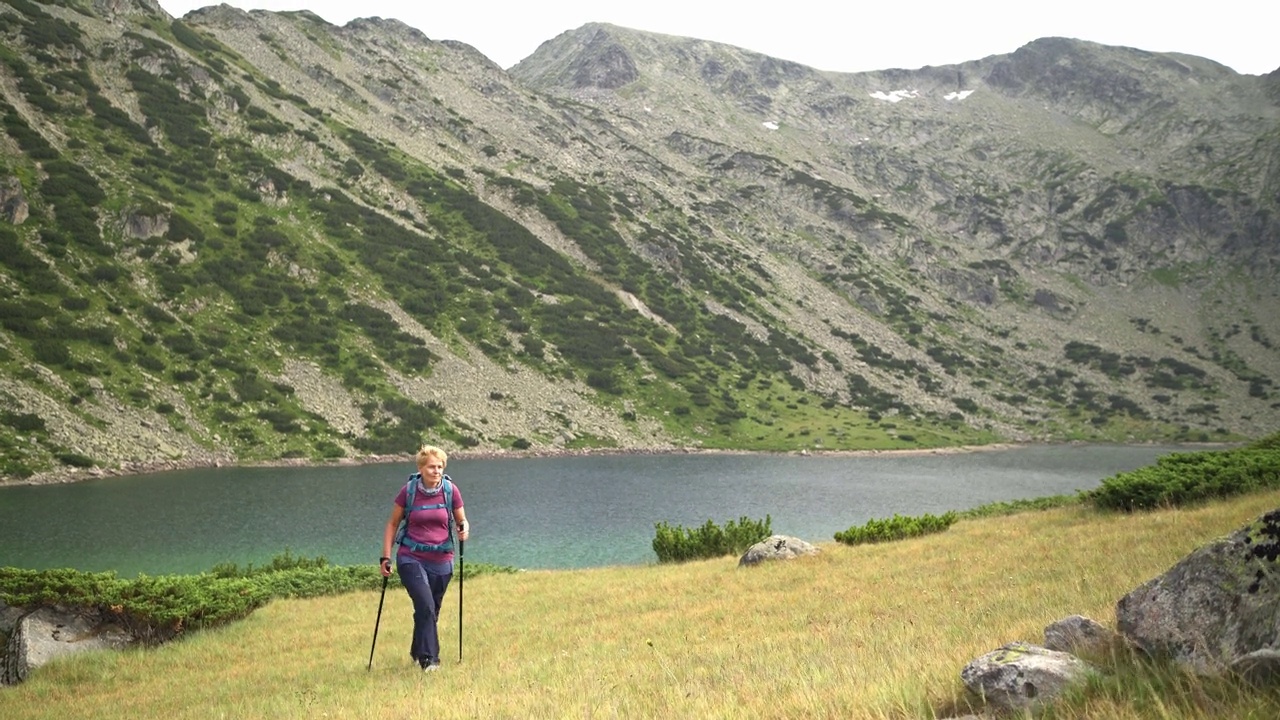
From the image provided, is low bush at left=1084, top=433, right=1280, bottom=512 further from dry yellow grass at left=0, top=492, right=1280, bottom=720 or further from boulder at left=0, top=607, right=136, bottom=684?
boulder at left=0, top=607, right=136, bottom=684

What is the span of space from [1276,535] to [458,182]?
6576 inches

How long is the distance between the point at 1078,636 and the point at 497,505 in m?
54.8

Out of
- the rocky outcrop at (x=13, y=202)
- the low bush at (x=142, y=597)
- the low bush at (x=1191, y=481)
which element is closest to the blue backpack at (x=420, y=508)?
the low bush at (x=142, y=597)

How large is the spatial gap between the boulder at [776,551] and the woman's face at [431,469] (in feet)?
44.8

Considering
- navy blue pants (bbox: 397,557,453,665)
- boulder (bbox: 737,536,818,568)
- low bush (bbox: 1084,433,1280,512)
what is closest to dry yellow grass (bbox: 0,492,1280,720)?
navy blue pants (bbox: 397,557,453,665)

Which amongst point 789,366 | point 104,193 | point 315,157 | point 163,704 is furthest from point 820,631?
point 315,157

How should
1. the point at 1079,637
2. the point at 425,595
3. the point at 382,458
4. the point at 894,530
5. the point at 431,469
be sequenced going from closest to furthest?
1. the point at 1079,637
2. the point at 425,595
3. the point at 431,469
4. the point at 894,530
5. the point at 382,458

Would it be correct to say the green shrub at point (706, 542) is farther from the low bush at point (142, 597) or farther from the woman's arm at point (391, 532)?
the woman's arm at point (391, 532)

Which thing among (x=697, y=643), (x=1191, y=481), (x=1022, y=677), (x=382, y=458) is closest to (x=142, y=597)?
(x=697, y=643)

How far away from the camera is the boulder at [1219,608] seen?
4.50 m

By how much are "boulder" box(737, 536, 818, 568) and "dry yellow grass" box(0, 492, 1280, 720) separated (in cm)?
81

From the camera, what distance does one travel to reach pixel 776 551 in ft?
73.6

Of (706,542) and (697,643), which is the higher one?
(697,643)

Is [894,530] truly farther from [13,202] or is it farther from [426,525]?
[13,202]
